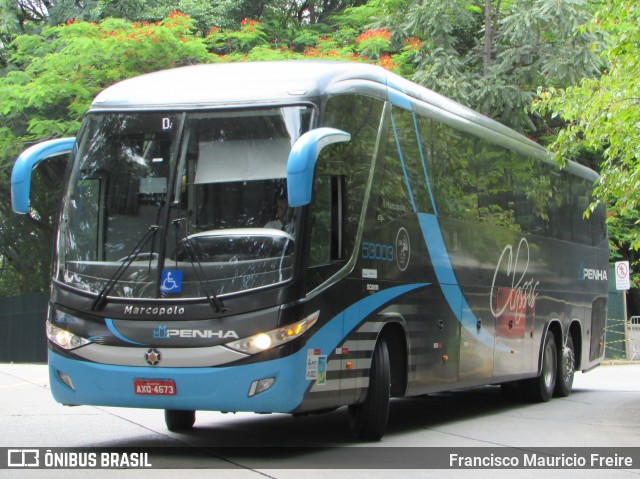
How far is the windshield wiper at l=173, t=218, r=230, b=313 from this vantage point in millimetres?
8789

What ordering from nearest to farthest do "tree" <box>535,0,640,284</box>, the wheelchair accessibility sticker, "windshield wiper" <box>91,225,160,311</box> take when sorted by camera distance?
the wheelchair accessibility sticker < "windshield wiper" <box>91,225,160,311</box> < "tree" <box>535,0,640,284</box>

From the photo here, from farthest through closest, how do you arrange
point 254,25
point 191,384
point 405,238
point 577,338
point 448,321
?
1. point 254,25
2. point 577,338
3. point 448,321
4. point 405,238
5. point 191,384

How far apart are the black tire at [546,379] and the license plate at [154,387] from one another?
27.7 feet

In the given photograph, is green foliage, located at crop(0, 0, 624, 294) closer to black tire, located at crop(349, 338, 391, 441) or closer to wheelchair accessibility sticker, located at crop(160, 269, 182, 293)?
black tire, located at crop(349, 338, 391, 441)

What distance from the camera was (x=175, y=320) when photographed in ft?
28.9

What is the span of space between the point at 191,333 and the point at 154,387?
1.82 feet

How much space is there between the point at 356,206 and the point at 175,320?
215 centimetres

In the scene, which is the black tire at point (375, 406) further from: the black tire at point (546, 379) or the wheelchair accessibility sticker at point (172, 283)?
the black tire at point (546, 379)

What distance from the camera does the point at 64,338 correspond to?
30.4 ft

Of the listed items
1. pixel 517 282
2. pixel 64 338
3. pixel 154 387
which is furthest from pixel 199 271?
pixel 517 282

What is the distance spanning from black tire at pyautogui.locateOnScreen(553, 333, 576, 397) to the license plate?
9.43m

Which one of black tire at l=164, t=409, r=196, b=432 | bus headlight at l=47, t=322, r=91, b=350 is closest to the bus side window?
bus headlight at l=47, t=322, r=91, b=350

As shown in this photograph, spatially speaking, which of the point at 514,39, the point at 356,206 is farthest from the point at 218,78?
the point at 514,39

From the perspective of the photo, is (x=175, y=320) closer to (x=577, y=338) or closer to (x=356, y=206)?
(x=356, y=206)
